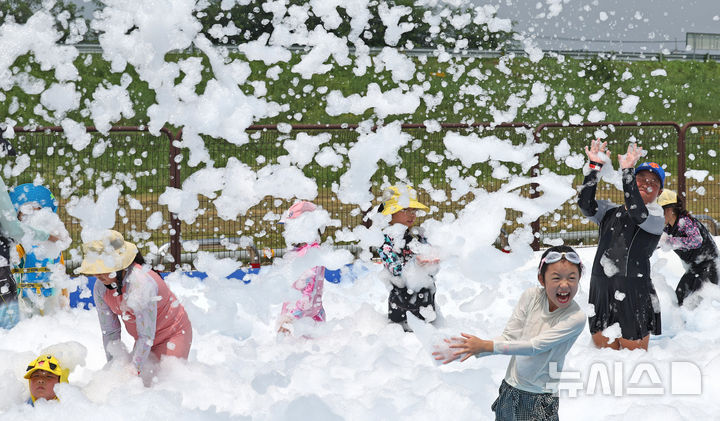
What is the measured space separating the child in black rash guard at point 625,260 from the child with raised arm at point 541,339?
1.59 metres

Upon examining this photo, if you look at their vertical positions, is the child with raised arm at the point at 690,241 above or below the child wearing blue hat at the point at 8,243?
above

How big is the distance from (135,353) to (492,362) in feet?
7.65

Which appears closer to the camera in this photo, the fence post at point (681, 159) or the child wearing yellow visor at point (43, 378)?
the child wearing yellow visor at point (43, 378)

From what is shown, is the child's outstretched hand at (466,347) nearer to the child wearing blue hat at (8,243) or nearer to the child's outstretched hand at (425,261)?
the child's outstretched hand at (425,261)

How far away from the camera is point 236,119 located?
952cm

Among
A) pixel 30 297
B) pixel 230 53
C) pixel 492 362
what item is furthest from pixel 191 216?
pixel 230 53

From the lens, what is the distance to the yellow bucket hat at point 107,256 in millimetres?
4074

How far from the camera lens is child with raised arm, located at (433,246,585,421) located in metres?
3.40

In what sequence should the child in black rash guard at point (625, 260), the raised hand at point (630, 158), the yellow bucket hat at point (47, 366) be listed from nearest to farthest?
the yellow bucket hat at point (47, 366) < the raised hand at point (630, 158) < the child in black rash guard at point (625, 260)

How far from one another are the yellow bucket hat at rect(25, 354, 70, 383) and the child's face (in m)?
2.63

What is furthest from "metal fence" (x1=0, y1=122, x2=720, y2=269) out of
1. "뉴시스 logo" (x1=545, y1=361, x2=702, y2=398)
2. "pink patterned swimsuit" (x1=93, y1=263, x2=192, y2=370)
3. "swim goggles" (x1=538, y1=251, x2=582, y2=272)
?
"swim goggles" (x1=538, y1=251, x2=582, y2=272)

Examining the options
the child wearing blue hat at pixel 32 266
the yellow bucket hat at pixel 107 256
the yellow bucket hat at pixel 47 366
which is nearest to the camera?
the yellow bucket hat at pixel 107 256

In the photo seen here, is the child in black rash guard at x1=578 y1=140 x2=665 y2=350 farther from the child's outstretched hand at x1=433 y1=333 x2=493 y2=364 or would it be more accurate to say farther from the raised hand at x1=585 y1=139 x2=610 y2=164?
the child's outstretched hand at x1=433 y1=333 x2=493 y2=364

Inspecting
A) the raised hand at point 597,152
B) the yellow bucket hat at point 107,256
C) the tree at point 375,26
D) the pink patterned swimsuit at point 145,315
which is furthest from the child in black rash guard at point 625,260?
the tree at point 375,26
